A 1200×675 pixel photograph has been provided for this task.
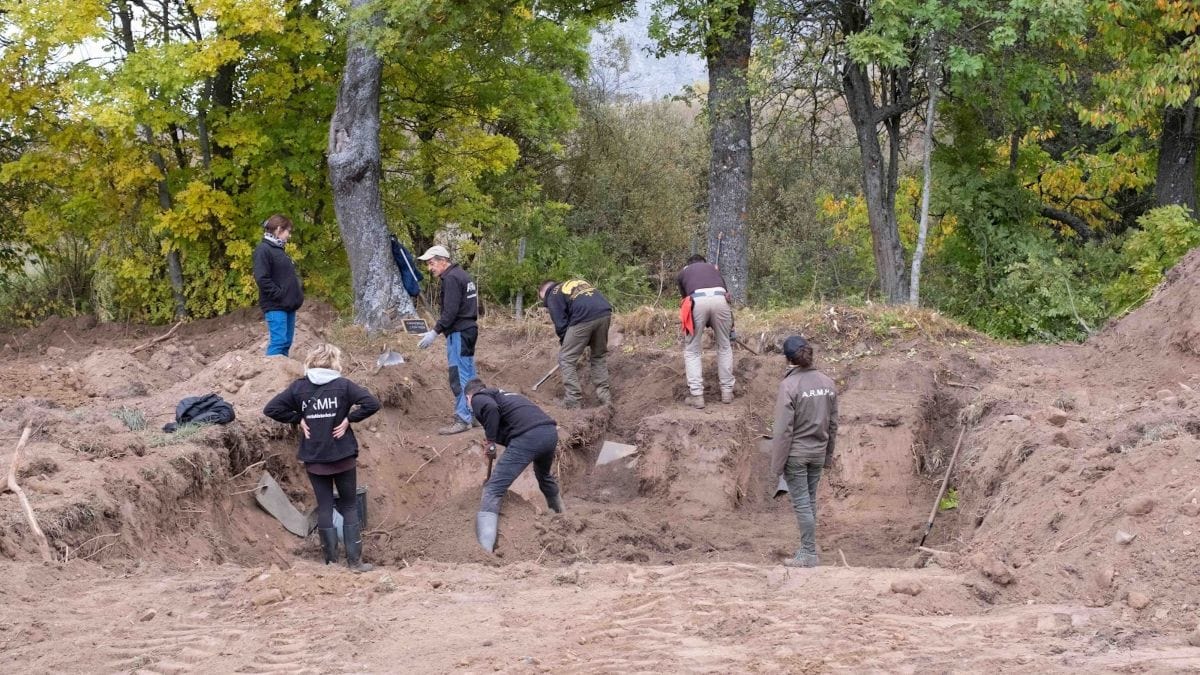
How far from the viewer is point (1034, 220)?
19.6 meters

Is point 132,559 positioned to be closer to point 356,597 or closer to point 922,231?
point 356,597

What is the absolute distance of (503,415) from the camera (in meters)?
9.95

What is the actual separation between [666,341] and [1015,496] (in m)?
6.83

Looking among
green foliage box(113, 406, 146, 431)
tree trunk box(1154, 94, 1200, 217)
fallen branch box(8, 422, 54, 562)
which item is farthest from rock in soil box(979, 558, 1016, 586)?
tree trunk box(1154, 94, 1200, 217)

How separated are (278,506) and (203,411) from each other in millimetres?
1063

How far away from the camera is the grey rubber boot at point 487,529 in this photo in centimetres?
997

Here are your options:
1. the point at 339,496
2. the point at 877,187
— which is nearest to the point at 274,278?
the point at 339,496

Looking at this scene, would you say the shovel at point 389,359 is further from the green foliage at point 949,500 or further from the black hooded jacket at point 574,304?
the green foliage at point 949,500

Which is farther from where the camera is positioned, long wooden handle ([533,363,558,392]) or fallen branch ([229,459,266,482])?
long wooden handle ([533,363,558,392])

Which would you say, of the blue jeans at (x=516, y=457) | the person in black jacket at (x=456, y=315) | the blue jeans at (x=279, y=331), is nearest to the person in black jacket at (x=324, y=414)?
the blue jeans at (x=516, y=457)

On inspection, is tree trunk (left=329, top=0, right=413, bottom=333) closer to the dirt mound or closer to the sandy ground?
the dirt mound

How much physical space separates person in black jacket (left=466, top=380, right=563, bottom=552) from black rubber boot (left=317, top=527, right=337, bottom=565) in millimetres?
1347

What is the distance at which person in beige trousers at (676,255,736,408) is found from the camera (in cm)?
1314

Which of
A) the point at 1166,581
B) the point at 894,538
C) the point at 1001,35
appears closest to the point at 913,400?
the point at 894,538
